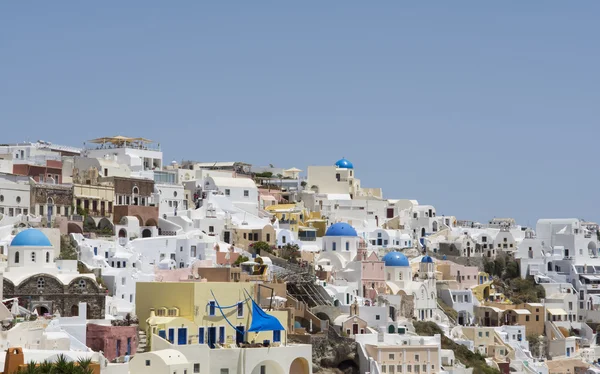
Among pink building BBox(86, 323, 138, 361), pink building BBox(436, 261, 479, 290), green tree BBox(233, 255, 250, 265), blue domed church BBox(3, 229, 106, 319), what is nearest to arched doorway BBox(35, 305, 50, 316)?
blue domed church BBox(3, 229, 106, 319)

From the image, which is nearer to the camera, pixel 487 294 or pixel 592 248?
pixel 487 294

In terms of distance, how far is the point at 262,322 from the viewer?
59344 millimetres

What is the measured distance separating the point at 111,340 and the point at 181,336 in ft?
11.1

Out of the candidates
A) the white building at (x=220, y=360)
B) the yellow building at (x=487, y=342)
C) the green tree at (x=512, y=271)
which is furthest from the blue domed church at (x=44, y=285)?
the green tree at (x=512, y=271)

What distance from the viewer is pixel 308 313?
6519cm

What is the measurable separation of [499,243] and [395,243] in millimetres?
9764

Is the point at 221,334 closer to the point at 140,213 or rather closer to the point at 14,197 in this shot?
the point at 14,197

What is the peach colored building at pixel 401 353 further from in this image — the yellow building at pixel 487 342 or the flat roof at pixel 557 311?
the flat roof at pixel 557 311

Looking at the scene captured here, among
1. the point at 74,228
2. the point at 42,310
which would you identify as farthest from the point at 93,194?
the point at 42,310

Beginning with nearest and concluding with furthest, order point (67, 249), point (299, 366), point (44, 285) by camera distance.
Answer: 1. point (44, 285)
2. point (299, 366)
3. point (67, 249)

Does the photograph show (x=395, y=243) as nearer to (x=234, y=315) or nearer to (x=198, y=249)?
(x=198, y=249)

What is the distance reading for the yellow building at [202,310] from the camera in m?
57.5

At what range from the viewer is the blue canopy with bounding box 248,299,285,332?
5912 centimetres

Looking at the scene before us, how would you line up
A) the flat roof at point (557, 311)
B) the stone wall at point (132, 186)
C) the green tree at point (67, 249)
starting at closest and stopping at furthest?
the green tree at point (67, 249) < the stone wall at point (132, 186) < the flat roof at point (557, 311)
